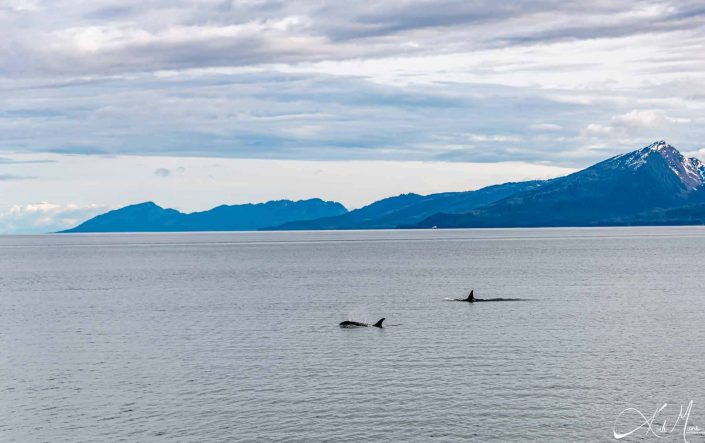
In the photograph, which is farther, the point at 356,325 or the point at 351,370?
the point at 356,325

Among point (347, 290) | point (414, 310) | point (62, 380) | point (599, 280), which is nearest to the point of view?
point (62, 380)

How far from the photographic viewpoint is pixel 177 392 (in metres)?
66.5

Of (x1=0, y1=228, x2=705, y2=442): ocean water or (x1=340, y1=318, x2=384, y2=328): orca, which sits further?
(x1=340, y1=318, x2=384, y2=328): orca

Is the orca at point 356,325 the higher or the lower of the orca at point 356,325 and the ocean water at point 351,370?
the higher

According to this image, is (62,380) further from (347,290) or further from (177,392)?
(347,290)

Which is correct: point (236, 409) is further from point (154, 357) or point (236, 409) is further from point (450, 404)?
point (154, 357)

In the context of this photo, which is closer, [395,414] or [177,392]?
[395,414]

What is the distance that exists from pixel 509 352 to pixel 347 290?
83610 mm

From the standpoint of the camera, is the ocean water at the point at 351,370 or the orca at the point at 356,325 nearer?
the ocean water at the point at 351,370

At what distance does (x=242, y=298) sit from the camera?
146250 millimetres

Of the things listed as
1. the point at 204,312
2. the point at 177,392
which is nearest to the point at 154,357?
the point at 177,392

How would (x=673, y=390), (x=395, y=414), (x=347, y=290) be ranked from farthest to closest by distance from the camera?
(x=347, y=290) → (x=673, y=390) → (x=395, y=414)

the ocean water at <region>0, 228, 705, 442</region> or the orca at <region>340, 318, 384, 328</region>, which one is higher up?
the orca at <region>340, 318, 384, 328</region>

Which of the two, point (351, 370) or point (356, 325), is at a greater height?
point (356, 325)
